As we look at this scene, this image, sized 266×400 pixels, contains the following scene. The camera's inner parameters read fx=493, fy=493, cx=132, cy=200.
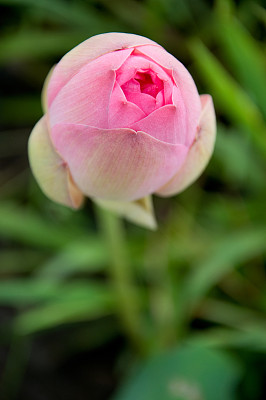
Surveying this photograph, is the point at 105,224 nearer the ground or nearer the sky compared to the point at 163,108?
nearer the ground

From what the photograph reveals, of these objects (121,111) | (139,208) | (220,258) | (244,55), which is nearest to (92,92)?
(121,111)

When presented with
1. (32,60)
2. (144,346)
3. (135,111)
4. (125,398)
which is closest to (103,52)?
(135,111)

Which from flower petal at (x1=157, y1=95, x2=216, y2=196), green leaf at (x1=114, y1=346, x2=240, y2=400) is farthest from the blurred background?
flower petal at (x1=157, y1=95, x2=216, y2=196)

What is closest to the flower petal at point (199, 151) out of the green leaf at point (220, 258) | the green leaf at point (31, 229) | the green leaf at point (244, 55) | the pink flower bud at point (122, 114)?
the pink flower bud at point (122, 114)

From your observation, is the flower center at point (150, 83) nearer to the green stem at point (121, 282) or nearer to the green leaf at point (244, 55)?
the green leaf at point (244, 55)

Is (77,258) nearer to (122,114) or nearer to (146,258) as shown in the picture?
(146,258)

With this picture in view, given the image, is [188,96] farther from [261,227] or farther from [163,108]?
[261,227]

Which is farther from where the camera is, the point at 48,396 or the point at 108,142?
the point at 48,396
